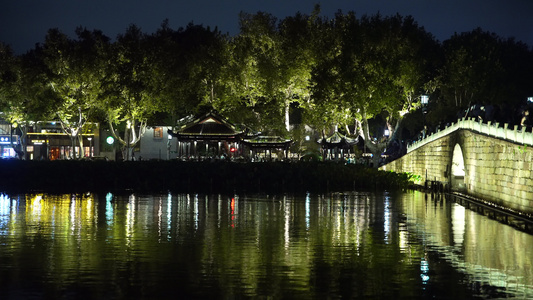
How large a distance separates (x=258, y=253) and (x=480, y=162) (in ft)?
80.1

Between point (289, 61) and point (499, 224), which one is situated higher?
point (289, 61)

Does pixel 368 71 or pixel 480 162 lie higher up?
pixel 368 71

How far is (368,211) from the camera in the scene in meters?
38.2

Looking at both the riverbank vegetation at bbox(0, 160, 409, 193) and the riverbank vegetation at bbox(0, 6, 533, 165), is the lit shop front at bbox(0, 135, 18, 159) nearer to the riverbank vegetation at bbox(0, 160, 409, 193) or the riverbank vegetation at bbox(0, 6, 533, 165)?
the riverbank vegetation at bbox(0, 6, 533, 165)

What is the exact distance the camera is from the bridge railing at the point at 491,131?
34.0 metres

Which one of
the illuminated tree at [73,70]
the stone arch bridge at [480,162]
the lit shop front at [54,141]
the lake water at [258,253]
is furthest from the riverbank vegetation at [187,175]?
the lit shop front at [54,141]

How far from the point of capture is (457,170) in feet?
174

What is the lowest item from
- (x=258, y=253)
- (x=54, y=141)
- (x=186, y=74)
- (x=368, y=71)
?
(x=258, y=253)

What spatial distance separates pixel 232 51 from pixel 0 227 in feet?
150

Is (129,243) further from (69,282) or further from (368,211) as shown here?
(368,211)

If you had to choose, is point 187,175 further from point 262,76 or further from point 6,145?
point 6,145

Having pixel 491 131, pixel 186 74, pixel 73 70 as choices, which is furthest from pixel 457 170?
pixel 186 74

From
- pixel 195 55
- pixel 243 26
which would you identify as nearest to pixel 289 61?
pixel 243 26

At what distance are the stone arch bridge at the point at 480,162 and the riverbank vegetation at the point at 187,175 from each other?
4.03 metres
